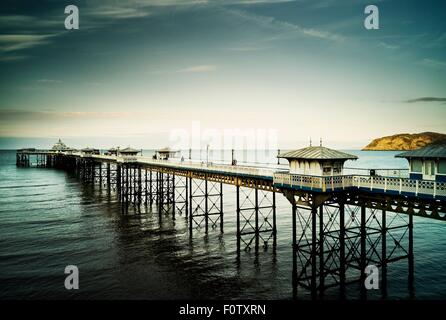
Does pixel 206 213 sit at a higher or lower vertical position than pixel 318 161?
lower

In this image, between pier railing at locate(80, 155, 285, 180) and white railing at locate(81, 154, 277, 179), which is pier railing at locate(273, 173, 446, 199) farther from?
white railing at locate(81, 154, 277, 179)

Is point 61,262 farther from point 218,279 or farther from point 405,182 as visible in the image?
point 405,182

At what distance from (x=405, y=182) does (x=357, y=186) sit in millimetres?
3427

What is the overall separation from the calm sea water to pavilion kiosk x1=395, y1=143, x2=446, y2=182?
8680 mm

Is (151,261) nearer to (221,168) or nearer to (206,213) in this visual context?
(221,168)

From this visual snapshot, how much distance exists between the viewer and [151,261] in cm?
2970

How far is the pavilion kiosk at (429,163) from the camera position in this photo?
19484 mm

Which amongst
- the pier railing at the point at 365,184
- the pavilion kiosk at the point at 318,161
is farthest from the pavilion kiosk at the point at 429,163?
the pavilion kiosk at the point at 318,161

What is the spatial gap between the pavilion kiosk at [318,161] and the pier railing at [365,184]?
2.74 ft

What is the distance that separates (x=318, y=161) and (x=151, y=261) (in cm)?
1692

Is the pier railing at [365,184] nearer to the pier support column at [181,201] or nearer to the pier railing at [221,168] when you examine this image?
the pier railing at [221,168]

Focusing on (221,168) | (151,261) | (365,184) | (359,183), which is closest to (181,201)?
(221,168)

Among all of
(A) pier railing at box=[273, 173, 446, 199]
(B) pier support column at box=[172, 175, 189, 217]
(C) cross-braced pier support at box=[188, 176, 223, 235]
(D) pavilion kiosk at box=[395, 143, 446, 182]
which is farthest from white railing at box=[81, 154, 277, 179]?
(D) pavilion kiosk at box=[395, 143, 446, 182]
